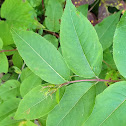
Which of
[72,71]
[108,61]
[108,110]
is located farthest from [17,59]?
[108,110]

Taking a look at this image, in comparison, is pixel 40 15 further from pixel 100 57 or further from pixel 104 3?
pixel 100 57

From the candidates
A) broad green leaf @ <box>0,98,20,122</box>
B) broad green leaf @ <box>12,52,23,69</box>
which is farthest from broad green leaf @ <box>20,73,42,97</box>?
broad green leaf @ <box>12,52,23,69</box>

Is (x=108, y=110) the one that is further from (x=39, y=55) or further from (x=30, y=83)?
(x=30, y=83)

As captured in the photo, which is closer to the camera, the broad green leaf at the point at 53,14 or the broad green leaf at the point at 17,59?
the broad green leaf at the point at 53,14

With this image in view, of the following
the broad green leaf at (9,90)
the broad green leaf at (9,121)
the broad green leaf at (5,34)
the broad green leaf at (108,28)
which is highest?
the broad green leaf at (108,28)

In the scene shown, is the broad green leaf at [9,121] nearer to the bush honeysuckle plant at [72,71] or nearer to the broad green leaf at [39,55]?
the bush honeysuckle plant at [72,71]

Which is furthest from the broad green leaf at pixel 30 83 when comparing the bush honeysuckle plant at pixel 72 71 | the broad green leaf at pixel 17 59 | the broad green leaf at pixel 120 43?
the broad green leaf at pixel 120 43

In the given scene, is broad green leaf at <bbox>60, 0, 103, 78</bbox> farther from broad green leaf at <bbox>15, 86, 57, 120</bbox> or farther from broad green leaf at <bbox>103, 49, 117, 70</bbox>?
broad green leaf at <bbox>103, 49, 117, 70</bbox>
